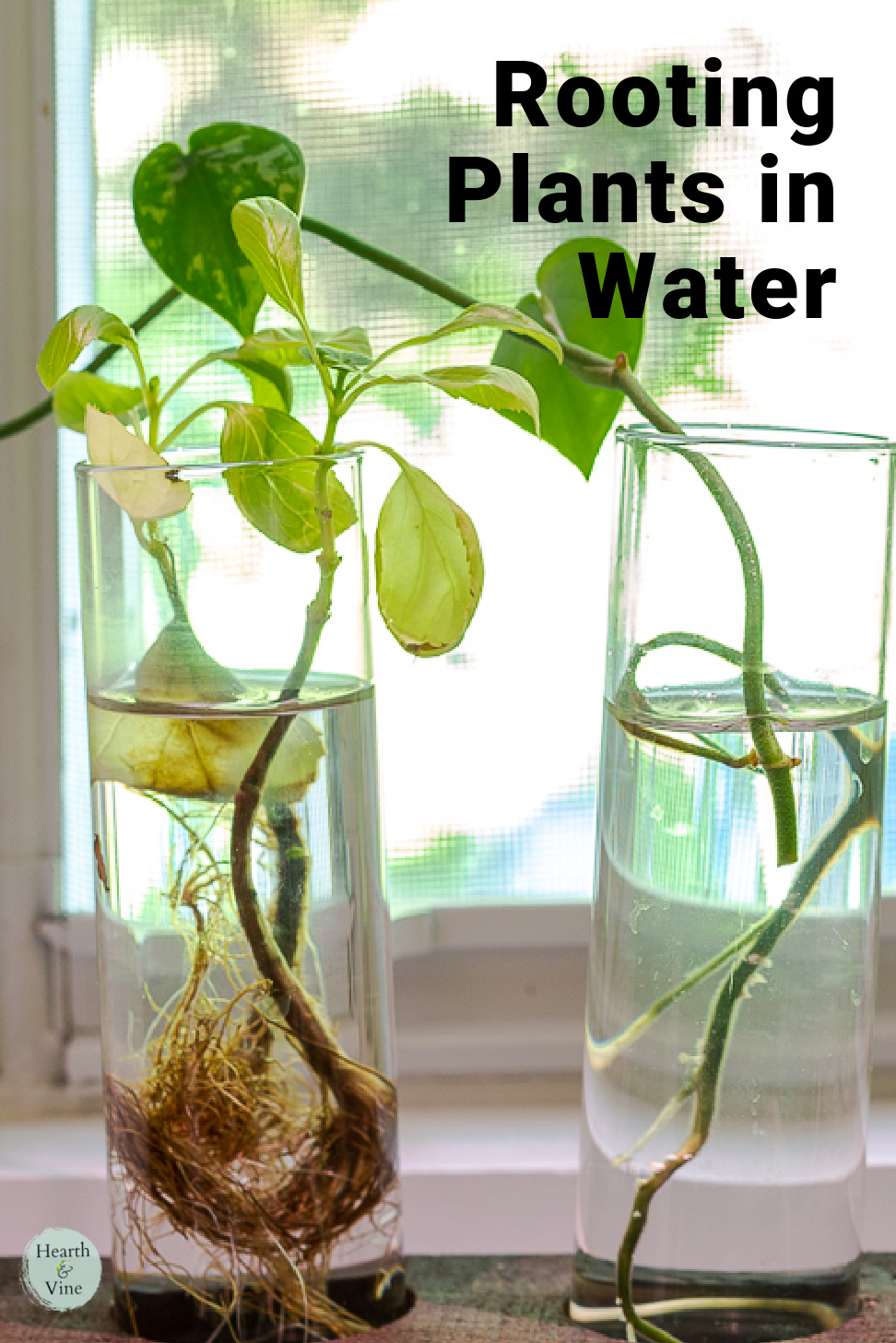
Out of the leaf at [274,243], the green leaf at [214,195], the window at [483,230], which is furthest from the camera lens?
the window at [483,230]

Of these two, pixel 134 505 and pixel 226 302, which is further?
pixel 226 302

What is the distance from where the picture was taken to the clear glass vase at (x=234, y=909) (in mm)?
535

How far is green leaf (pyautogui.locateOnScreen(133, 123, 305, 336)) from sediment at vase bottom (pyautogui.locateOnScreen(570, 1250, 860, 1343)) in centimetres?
46

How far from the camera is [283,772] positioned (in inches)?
21.2

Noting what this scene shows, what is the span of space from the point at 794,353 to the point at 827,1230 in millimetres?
458

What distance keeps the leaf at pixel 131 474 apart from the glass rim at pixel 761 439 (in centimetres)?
19

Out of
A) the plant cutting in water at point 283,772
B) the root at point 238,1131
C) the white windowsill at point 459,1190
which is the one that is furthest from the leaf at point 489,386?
the white windowsill at point 459,1190

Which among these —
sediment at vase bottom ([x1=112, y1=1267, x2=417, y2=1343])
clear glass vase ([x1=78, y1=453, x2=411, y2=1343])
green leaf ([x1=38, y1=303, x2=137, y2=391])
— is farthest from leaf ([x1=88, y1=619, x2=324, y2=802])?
sediment at vase bottom ([x1=112, y1=1267, x2=417, y2=1343])

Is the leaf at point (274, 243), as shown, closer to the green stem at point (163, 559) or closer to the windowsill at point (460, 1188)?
the green stem at point (163, 559)

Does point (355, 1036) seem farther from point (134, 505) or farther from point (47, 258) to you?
point (47, 258)

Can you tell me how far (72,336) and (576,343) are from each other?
0.24m

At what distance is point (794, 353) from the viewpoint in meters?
0.74

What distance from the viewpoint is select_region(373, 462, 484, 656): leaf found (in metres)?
0.50

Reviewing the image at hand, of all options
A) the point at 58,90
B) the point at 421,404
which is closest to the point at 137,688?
the point at 421,404
